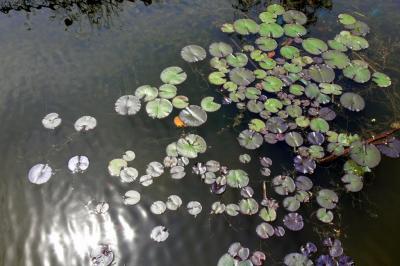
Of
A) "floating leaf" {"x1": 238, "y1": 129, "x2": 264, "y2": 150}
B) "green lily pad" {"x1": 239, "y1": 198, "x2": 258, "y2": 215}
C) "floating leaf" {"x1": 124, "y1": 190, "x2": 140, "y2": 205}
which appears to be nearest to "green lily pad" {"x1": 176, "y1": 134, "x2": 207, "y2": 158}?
"floating leaf" {"x1": 238, "y1": 129, "x2": 264, "y2": 150}

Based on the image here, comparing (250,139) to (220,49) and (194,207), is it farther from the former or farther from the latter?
(220,49)

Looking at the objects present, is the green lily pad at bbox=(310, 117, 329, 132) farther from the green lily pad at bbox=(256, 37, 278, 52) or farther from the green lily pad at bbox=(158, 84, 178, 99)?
the green lily pad at bbox=(158, 84, 178, 99)

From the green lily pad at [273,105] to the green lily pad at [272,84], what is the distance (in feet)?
0.79

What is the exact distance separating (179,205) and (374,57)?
4.68 m

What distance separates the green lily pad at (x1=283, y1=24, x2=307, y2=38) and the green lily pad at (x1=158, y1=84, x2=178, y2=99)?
260 centimetres

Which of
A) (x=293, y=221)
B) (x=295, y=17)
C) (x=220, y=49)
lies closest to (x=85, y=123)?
(x=220, y=49)

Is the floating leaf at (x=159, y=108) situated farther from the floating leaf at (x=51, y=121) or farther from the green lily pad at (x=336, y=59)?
the green lily pad at (x=336, y=59)

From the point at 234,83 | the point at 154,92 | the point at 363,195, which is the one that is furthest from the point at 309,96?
the point at 154,92

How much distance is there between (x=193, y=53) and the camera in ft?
23.0

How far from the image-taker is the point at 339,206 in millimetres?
5129

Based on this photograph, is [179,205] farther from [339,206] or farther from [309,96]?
[309,96]

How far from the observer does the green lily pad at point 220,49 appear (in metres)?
6.98

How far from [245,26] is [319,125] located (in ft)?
8.78

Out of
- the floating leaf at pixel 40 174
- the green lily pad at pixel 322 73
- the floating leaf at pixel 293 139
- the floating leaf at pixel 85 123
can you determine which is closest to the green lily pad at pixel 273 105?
the floating leaf at pixel 293 139
